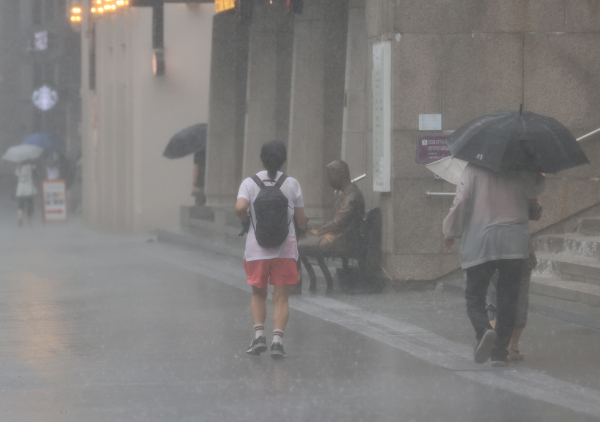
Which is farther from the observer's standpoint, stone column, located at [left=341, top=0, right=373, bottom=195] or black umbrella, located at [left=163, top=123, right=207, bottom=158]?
black umbrella, located at [left=163, top=123, right=207, bottom=158]

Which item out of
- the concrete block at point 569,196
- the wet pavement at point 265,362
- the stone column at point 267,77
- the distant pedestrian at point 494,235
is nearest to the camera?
the wet pavement at point 265,362

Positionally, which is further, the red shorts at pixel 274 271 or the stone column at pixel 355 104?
the stone column at pixel 355 104

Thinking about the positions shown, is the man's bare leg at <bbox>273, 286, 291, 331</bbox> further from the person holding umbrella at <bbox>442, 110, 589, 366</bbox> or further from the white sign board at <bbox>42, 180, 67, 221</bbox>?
the white sign board at <bbox>42, 180, 67, 221</bbox>

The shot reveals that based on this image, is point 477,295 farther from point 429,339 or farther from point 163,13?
point 163,13

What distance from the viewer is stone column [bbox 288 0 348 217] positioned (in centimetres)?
1477

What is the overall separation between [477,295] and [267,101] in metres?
11.1

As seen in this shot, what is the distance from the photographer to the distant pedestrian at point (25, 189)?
81.4 ft

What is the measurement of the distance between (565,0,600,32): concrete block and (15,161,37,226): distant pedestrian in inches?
667

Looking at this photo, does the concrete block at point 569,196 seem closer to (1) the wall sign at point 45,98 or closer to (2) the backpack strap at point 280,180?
(2) the backpack strap at point 280,180

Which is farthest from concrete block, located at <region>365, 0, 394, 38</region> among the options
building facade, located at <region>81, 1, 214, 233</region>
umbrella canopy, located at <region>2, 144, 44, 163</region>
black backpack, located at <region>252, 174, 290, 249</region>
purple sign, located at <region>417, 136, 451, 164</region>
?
umbrella canopy, located at <region>2, 144, 44, 163</region>

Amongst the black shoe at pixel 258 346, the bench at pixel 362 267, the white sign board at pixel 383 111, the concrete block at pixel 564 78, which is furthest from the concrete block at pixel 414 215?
the black shoe at pixel 258 346

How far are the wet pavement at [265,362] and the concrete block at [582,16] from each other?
3.29 m

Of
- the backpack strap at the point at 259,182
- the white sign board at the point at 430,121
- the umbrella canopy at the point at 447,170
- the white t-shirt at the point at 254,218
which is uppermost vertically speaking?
the white sign board at the point at 430,121

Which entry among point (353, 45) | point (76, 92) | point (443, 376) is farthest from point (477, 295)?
point (76, 92)
